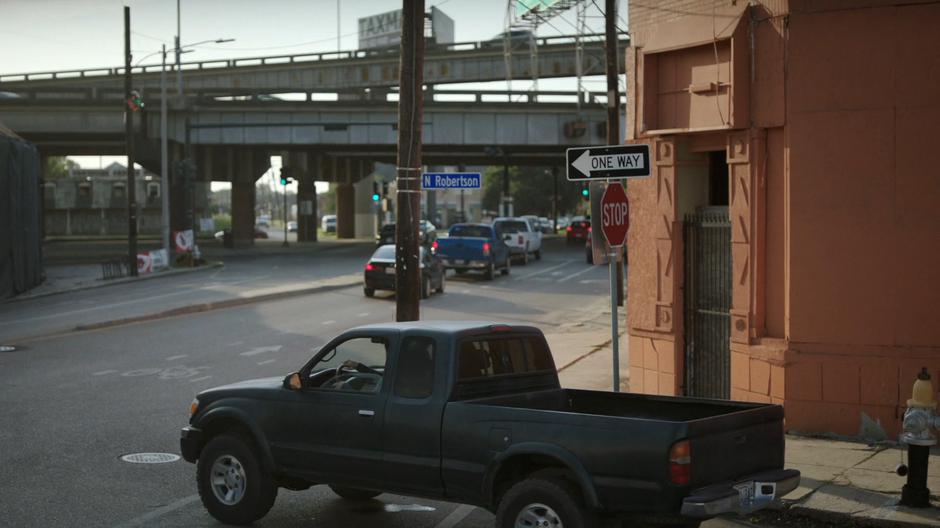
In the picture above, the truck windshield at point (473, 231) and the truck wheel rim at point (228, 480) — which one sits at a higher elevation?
the truck windshield at point (473, 231)

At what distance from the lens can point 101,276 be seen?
4309 centimetres

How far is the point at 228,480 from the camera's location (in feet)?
31.0

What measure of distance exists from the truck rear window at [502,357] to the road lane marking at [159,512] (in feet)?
10.1

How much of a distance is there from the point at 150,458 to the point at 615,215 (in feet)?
18.1

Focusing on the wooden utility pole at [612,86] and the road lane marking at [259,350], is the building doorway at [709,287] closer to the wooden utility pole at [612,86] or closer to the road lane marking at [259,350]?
the road lane marking at [259,350]

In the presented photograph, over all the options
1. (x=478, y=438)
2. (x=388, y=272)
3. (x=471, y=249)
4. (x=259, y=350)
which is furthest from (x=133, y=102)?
(x=478, y=438)

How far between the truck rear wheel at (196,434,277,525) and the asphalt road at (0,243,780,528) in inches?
7.8

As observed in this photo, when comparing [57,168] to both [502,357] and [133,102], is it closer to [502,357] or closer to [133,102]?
[133,102]

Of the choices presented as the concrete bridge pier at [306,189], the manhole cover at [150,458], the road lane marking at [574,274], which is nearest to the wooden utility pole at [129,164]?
the road lane marking at [574,274]

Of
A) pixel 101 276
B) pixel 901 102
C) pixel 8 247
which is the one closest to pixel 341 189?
pixel 101 276

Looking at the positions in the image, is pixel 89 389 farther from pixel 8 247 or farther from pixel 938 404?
pixel 8 247

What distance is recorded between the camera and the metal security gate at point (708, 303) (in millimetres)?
13500

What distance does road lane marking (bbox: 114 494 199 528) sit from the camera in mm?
9297

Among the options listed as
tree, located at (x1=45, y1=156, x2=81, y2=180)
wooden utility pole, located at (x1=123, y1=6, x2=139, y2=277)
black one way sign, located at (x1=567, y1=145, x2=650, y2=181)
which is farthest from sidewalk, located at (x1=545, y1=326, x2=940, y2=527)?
Answer: tree, located at (x1=45, y1=156, x2=81, y2=180)
